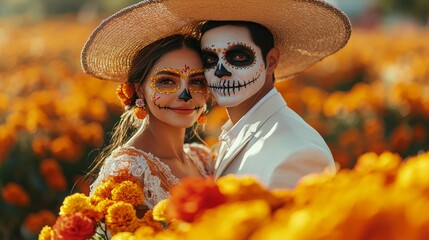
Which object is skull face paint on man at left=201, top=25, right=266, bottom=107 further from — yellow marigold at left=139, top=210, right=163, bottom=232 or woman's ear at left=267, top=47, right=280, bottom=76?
yellow marigold at left=139, top=210, right=163, bottom=232

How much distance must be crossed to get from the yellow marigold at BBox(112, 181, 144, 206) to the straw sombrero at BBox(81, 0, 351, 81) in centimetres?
113

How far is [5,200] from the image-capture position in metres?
6.86

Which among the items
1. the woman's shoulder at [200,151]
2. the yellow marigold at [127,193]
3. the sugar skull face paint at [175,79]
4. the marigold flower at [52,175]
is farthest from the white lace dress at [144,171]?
the marigold flower at [52,175]

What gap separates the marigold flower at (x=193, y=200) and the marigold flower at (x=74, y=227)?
61 centimetres

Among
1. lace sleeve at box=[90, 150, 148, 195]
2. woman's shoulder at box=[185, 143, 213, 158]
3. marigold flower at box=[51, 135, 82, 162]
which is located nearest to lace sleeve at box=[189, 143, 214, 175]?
woman's shoulder at box=[185, 143, 213, 158]

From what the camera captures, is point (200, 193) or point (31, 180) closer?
point (200, 193)

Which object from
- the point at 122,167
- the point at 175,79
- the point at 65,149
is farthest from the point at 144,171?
the point at 65,149

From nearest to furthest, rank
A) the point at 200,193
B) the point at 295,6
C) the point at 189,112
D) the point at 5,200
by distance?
the point at 200,193, the point at 295,6, the point at 189,112, the point at 5,200

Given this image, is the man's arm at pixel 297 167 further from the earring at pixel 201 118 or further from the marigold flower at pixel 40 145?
the marigold flower at pixel 40 145

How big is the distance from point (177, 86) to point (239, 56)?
0.42 meters

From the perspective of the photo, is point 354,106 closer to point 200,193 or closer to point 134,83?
point 134,83

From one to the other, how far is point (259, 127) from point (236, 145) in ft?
0.55

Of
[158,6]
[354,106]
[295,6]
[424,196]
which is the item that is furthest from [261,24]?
[354,106]

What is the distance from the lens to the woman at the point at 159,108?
436 centimetres
